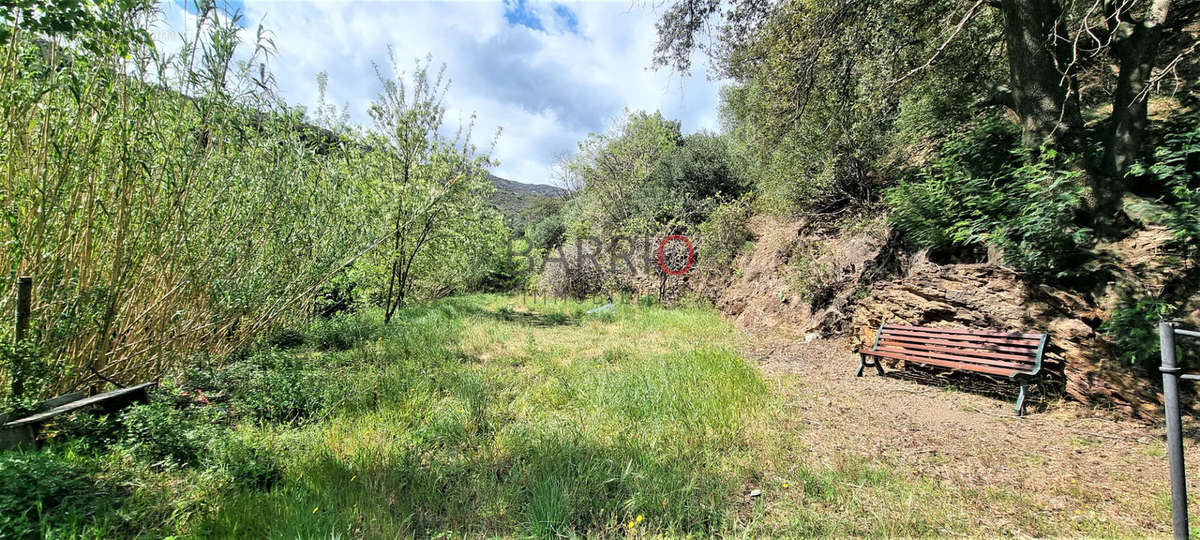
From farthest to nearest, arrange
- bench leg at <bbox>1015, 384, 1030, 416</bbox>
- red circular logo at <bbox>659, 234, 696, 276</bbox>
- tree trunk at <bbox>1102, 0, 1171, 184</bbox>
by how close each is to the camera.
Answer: red circular logo at <bbox>659, 234, 696, 276</bbox> < tree trunk at <bbox>1102, 0, 1171, 184</bbox> < bench leg at <bbox>1015, 384, 1030, 416</bbox>

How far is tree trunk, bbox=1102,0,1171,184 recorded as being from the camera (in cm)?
394

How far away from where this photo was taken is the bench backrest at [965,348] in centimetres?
408

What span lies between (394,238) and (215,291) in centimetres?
406

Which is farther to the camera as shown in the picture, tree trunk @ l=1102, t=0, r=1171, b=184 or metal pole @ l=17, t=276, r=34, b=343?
tree trunk @ l=1102, t=0, r=1171, b=184

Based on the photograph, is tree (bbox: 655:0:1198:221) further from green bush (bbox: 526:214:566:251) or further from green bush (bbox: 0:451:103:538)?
green bush (bbox: 526:214:566:251)

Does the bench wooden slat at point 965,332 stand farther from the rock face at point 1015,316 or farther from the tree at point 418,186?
the tree at point 418,186

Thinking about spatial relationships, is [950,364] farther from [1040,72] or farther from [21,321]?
[21,321]

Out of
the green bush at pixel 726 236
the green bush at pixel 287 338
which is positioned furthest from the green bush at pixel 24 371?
the green bush at pixel 726 236

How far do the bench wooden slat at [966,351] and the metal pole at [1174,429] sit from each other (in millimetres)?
2898

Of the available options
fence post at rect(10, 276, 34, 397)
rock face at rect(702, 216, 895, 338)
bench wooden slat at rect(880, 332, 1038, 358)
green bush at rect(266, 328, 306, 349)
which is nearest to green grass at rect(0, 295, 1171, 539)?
fence post at rect(10, 276, 34, 397)

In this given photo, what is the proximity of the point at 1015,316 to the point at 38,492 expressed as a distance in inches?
294

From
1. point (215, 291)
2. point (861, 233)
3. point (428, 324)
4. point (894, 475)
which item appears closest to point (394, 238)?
point (428, 324)

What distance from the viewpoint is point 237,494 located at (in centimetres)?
225

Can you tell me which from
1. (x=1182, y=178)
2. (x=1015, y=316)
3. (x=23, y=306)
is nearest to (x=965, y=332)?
(x=1015, y=316)
